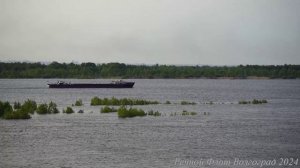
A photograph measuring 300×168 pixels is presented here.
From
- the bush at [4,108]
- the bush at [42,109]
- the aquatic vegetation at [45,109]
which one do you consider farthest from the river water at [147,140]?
the bush at [4,108]

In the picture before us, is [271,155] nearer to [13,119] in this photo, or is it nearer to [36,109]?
[13,119]

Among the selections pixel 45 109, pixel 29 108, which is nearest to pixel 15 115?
pixel 29 108


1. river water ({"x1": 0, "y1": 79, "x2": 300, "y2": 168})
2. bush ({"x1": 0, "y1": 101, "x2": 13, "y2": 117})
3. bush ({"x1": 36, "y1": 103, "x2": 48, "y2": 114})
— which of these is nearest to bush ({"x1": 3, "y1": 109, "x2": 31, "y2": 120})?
bush ({"x1": 0, "y1": 101, "x2": 13, "y2": 117})

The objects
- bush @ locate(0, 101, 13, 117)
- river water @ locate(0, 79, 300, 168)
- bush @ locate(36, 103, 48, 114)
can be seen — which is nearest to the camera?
river water @ locate(0, 79, 300, 168)

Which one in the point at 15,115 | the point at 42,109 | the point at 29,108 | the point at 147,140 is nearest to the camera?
the point at 147,140

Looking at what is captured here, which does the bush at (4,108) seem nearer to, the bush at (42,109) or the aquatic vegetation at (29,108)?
the aquatic vegetation at (29,108)

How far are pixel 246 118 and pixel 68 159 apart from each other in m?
30.0

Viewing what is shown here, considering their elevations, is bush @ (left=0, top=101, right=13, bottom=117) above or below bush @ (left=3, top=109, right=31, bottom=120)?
above

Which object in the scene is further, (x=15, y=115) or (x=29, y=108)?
(x=29, y=108)

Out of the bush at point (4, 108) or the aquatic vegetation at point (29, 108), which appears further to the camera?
the aquatic vegetation at point (29, 108)

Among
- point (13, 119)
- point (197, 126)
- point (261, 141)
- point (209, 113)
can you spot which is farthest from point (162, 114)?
point (261, 141)

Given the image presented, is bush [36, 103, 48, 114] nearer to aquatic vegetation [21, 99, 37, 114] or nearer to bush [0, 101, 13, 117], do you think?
aquatic vegetation [21, 99, 37, 114]

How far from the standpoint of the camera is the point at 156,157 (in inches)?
1524

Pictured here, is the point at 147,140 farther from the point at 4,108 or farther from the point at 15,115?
the point at 4,108
